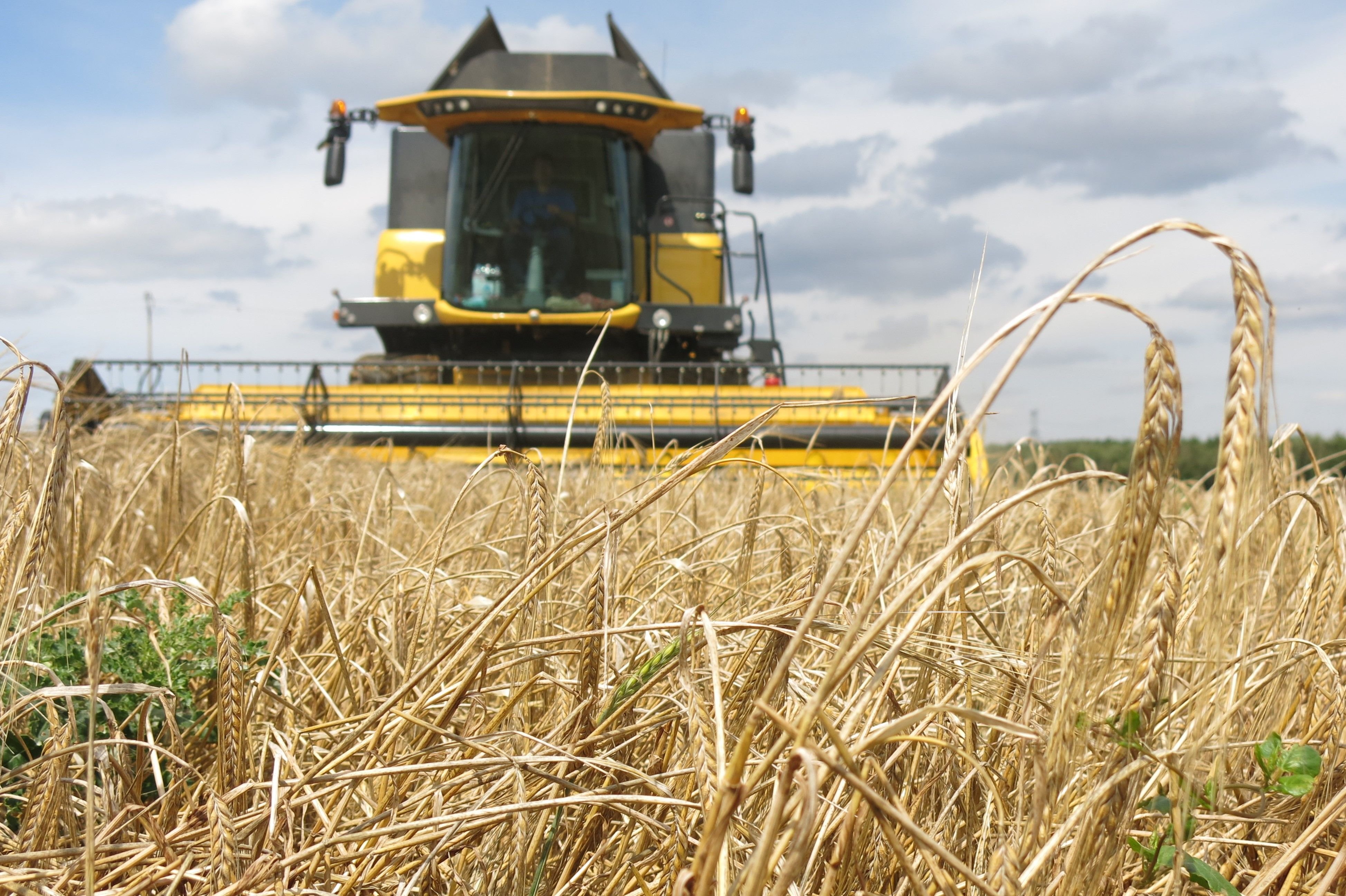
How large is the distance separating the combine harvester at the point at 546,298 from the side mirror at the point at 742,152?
0.01 m

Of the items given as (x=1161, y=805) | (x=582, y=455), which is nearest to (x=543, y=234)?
(x=582, y=455)

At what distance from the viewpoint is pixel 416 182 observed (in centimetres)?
951

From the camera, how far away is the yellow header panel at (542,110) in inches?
291

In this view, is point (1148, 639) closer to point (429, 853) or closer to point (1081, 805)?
point (1081, 805)

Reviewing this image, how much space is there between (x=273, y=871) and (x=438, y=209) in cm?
A: 905

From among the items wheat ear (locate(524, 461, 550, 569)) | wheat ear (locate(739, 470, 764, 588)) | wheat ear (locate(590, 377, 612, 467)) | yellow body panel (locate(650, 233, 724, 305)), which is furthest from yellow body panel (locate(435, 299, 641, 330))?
wheat ear (locate(524, 461, 550, 569))

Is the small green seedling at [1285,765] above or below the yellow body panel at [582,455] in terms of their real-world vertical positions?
below

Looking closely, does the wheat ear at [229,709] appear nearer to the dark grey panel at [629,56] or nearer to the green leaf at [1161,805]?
the green leaf at [1161,805]

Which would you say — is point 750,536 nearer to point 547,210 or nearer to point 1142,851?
point 1142,851

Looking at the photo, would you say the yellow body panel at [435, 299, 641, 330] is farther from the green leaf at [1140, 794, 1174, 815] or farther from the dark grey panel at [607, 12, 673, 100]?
the green leaf at [1140, 794, 1174, 815]

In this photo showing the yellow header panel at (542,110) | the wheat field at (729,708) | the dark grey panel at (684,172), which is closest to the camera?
the wheat field at (729,708)

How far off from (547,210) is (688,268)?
160 cm

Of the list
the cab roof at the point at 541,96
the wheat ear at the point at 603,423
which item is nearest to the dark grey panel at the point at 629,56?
the cab roof at the point at 541,96

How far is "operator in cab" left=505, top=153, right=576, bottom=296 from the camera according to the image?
7.74 metres
